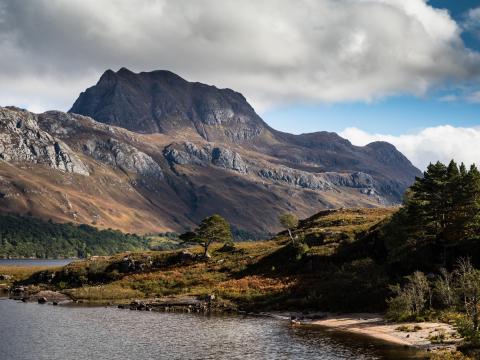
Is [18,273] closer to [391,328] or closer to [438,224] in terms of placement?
[391,328]

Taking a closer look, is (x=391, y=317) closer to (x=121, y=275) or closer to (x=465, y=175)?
(x=465, y=175)

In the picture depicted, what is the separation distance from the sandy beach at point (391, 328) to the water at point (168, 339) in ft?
11.6

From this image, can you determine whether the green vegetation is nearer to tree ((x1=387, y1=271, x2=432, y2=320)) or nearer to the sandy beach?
tree ((x1=387, y1=271, x2=432, y2=320))

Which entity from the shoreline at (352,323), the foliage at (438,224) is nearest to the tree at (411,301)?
the shoreline at (352,323)

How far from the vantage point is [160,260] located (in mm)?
139000

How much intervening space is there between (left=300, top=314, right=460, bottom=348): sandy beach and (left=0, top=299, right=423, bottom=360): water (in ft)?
11.6

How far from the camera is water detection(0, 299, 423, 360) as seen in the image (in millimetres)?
59906

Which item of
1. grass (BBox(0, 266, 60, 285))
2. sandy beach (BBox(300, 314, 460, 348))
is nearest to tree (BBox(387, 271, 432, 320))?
sandy beach (BBox(300, 314, 460, 348))

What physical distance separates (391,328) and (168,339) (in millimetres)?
33058

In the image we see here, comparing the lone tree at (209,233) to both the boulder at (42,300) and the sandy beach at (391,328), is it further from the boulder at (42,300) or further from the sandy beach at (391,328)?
the sandy beach at (391,328)

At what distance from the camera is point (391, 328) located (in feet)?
242

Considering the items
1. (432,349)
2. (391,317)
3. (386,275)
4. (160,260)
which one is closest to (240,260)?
(160,260)

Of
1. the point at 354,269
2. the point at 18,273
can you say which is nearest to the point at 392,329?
the point at 354,269

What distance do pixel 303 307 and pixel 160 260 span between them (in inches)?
2178
